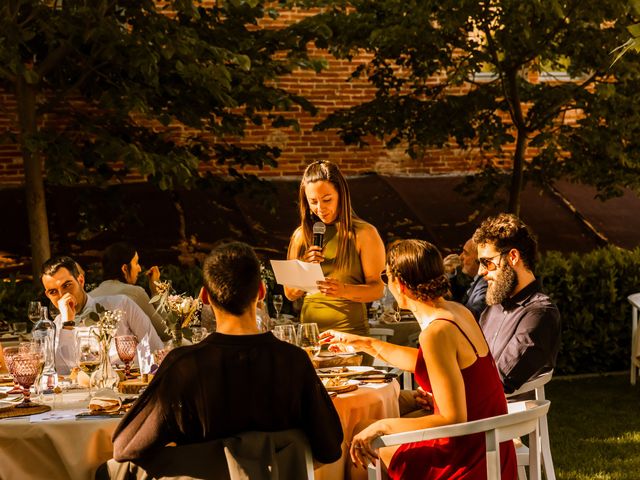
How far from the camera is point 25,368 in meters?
4.27

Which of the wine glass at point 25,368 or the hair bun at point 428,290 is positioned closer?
the hair bun at point 428,290

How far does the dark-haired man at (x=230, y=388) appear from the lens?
3.45 meters

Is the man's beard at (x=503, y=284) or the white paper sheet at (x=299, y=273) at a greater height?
the white paper sheet at (x=299, y=273)

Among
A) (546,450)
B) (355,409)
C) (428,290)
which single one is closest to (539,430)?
(546,450)

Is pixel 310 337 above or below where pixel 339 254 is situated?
below

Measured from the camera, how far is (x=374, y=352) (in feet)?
15.9

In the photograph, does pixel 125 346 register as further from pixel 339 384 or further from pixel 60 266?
pixel 60 266

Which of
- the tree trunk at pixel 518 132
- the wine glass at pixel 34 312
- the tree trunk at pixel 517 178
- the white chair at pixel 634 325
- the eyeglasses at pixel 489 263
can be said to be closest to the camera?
the eyeglasses at pixel 489 263

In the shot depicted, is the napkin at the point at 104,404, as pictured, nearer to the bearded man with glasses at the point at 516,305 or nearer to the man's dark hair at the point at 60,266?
the man's dark hair at the point at 60,266

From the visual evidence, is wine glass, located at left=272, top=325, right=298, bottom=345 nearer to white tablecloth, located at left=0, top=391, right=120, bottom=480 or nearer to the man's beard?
the man's beard

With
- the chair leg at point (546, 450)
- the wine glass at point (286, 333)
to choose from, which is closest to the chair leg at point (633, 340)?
the chair leg at point (546, 450)

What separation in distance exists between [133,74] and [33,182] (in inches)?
60.6

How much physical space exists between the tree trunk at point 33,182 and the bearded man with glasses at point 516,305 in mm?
5390

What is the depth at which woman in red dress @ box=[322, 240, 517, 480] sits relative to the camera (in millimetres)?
3854
